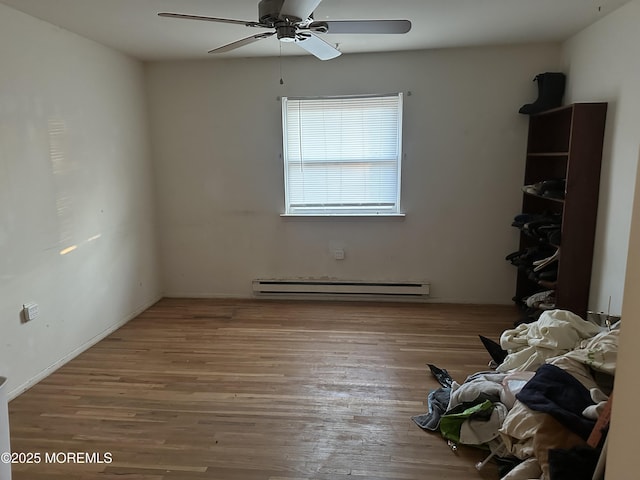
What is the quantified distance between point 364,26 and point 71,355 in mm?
3126

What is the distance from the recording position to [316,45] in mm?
2748

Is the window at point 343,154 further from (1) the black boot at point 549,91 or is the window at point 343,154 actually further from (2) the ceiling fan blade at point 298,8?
(2) the ceiling fan blade at point 298,8

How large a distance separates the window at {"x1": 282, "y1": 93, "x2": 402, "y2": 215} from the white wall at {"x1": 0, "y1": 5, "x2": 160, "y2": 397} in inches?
60.1

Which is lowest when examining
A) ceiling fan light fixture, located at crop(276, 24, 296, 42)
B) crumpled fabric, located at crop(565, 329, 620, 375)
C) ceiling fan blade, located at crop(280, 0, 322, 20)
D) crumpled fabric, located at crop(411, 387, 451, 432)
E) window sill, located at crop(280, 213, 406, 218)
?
crumpled fabric, located at crop(411, 387, 451, 432)

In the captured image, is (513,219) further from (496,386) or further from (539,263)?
(496,386)

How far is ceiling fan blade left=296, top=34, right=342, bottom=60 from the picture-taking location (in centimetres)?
257

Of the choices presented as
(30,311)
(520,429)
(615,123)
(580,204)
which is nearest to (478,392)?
(520,429)

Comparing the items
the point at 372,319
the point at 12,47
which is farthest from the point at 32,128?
the point at 372,319

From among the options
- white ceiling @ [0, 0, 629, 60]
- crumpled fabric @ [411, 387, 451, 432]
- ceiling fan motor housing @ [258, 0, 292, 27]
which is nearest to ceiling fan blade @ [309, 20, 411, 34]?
ceiling fan motor housing @ [258, 0, 292, 27]

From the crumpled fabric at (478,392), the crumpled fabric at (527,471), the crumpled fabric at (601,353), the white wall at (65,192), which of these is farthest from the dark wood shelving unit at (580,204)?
the white wall at (65,192)

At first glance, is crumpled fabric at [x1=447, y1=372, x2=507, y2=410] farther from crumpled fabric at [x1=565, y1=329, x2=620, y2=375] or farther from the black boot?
the black boot

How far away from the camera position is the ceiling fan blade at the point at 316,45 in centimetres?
257

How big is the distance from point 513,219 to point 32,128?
4.02 m

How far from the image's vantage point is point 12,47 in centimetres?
278
